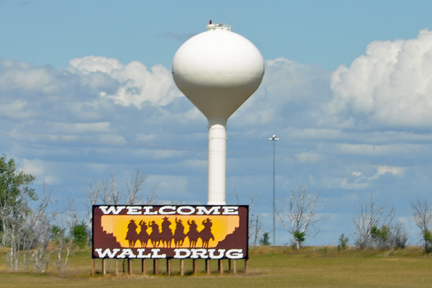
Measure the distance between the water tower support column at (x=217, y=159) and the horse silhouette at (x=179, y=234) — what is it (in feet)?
9.65

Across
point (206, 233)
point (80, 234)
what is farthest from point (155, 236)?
point (80, 234)

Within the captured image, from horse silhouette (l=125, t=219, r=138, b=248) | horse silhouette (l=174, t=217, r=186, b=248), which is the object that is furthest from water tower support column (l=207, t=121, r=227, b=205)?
horse silhouette (l=125, t=219, r=138, b=248)

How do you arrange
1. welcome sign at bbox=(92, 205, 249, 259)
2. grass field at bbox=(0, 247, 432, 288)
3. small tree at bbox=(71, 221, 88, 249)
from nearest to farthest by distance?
grass field at bbox=(0, 247, 432, 288) < welcome sign at bbox=(92, 205, 249, 259) < small tree at bbox=(71, 221, 88, 249)

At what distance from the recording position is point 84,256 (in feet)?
181

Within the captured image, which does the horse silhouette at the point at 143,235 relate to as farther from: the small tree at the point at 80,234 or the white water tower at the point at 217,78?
the small tree at the point at 80,234

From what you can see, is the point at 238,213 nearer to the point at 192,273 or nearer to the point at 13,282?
the point at 192,273

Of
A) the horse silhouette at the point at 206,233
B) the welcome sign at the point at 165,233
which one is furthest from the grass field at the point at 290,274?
the horse silhouette at the point at 206,233

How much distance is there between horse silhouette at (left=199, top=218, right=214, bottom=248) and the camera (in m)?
36.4

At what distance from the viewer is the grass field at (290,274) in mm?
32719

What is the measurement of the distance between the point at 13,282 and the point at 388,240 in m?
30.2

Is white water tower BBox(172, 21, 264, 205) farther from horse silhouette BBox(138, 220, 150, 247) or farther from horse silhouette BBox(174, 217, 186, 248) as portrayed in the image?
horse silhouette BBox(138, 220, 150, 247)

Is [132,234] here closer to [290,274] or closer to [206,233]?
[206,233]

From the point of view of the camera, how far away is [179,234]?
36.5 m

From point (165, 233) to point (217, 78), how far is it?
25.8 ft
